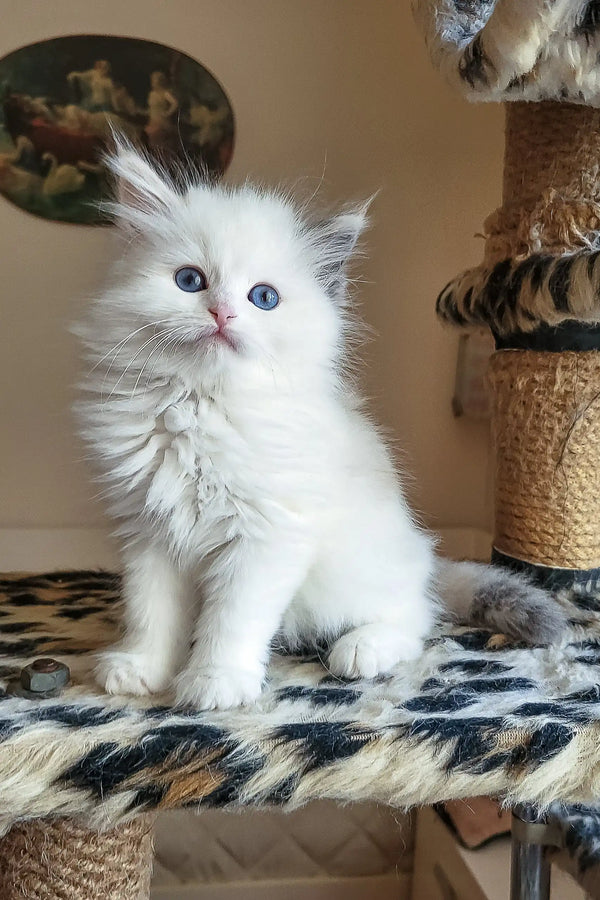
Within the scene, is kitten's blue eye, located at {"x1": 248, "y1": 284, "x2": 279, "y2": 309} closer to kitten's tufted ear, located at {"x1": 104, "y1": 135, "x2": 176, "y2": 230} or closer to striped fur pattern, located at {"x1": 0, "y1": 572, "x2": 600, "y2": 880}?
kitten's tufted ear, located at {"x1": 104, "y1": 135, "x2": 176, "y2": 230}

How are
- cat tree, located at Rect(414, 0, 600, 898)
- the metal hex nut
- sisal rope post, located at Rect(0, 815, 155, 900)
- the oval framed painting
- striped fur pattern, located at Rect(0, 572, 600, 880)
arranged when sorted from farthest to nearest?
the oval framed painting → cat tree, located at Rect(414, 0, 600, 898) → sisal rope post, located at Rect(0, 815, 155, 900) → the metal hex nut → striped fur pattern, located at Rect(0, 572, 600, 880)

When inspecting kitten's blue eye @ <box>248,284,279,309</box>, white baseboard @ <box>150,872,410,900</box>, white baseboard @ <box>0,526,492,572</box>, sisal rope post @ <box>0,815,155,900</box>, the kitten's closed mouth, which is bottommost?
white baseboard @ <box>150,872,410,900</box>

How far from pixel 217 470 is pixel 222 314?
0.17 m

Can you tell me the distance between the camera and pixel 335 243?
3.18ft

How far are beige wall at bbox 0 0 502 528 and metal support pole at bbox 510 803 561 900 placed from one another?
872mm

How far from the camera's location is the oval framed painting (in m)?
1.43

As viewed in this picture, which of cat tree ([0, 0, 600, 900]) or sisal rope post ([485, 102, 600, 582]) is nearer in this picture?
cat tree ([0, 0, 600, 900])

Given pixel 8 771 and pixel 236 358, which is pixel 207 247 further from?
pixel 8 771

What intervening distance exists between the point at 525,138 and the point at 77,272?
2.95 feet

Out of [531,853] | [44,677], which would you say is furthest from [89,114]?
[531,853]

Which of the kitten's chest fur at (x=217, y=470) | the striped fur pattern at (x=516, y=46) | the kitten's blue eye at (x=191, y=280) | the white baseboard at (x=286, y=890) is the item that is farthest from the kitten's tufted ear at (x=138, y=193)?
the white baseboard at (x=286, y=890)

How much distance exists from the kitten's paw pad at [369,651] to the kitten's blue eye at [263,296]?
0.41 meters

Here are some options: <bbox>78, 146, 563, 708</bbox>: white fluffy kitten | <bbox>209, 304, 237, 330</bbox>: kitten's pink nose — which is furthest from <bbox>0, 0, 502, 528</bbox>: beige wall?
<bbox>209, 304, 237, 330</bbox>: kitten's pink nose

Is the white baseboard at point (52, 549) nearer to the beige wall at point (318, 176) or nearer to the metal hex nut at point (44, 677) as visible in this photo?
the beige wall at point (318, 176)
